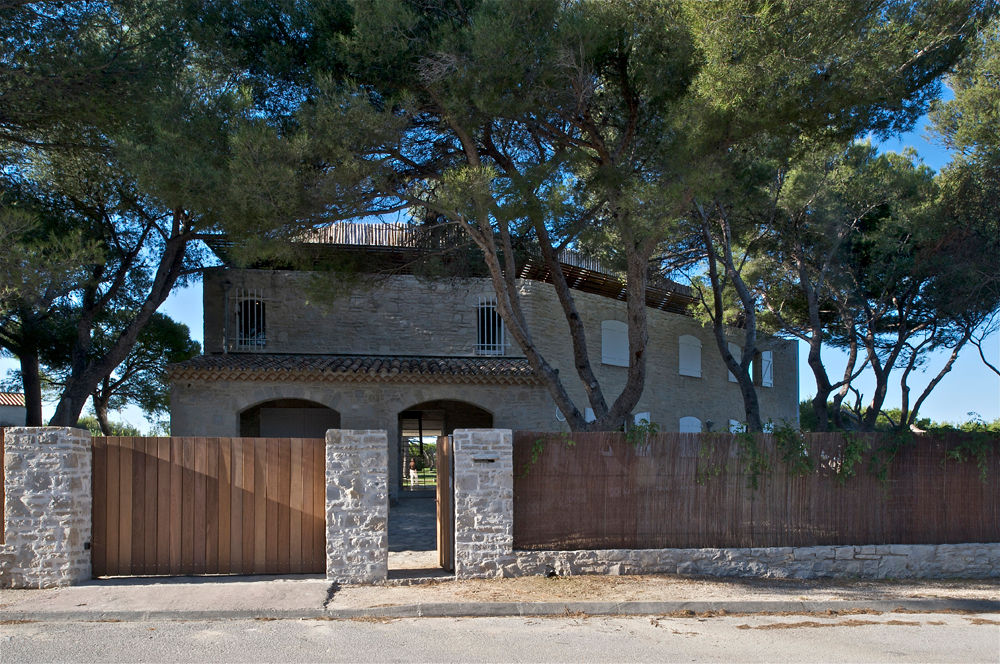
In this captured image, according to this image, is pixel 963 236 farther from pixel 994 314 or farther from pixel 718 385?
pixel 718 385

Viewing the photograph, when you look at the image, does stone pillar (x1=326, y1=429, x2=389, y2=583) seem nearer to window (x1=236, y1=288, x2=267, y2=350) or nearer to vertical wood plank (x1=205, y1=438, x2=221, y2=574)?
vertical wood plank (x1=205, y1=438, x2=221, y2=574)

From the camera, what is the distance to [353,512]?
359 inches

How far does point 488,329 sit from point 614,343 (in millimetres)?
3624

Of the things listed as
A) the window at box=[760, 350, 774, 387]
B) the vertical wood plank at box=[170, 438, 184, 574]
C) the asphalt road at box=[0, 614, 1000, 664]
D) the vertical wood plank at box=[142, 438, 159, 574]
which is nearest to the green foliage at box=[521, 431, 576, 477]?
the asphalt road at box=[0, 614, 1000, 664]

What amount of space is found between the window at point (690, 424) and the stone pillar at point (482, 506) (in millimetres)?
13951

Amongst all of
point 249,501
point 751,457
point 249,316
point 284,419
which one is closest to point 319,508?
point 249,501

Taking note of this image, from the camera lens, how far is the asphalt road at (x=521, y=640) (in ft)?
21.9

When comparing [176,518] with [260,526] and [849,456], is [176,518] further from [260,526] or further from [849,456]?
[849,456]

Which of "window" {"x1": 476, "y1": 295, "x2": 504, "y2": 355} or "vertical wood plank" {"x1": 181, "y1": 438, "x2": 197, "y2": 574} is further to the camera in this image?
"window" {"x1": 476, "y1": 295, "x2": 504, "y2": 355}

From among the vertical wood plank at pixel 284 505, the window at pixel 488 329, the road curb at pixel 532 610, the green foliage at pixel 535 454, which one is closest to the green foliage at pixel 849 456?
the road curb at pixel 532 610

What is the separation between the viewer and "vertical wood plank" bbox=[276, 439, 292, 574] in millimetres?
9414

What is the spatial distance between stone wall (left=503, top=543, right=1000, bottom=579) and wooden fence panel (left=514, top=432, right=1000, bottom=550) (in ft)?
0.54

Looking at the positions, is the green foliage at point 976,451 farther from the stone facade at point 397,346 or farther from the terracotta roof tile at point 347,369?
the terracotta roof tile at point 347,369

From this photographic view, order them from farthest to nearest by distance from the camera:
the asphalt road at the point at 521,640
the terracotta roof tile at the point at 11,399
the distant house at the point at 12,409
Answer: the terracotta roof tile at the point at 11,399
the distant house at the point at 12,409
the asphalt road at the point at 521,640
